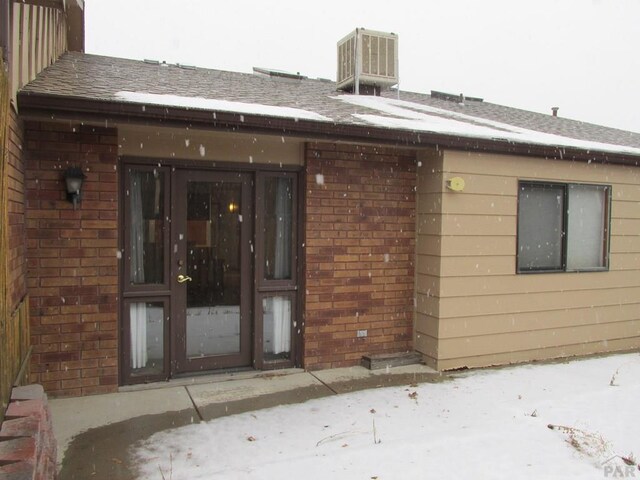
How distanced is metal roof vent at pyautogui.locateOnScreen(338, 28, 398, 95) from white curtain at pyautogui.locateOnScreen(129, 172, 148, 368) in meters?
4.37

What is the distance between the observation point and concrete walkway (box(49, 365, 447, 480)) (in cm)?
359

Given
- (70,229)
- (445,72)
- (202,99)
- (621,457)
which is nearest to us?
(621,457)

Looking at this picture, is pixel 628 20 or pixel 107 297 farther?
pixel 628 20

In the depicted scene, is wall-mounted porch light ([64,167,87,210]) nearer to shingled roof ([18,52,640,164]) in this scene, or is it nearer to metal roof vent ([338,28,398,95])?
shingled roof ([18,52,640,164])

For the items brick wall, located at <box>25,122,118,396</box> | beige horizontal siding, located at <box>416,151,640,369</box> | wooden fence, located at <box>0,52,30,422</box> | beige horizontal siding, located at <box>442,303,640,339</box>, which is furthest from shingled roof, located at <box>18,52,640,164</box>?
beige horizontal siding, located at <box>442,303,640,339</box>

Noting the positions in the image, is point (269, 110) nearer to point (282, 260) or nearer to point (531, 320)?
point (282, 260)

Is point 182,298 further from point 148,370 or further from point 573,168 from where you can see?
point 573,168

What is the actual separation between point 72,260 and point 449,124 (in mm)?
4285

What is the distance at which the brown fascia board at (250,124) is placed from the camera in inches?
161

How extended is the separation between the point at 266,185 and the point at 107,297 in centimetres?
193

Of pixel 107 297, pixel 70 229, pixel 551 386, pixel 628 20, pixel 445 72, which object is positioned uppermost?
pixel 445 72

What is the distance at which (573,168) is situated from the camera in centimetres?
639

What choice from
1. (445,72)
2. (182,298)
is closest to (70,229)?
(182,298)

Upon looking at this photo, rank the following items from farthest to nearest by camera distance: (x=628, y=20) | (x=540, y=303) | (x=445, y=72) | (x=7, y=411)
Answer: (x=445, y=72), (x=628, y=20), (x=540, y=303), (x=7, y=411)
